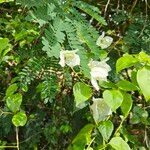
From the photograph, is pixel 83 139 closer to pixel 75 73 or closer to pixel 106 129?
pixel 106 129

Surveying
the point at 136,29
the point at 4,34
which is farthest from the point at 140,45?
the point at 4,34

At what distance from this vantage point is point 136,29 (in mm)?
1878

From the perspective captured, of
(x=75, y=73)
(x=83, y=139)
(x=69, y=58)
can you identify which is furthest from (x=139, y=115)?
(x=69, y=58)

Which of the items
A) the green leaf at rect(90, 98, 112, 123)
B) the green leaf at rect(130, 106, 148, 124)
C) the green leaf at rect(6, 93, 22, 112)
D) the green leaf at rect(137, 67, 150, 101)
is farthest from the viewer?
the green leaf at rect(130, 106, 148, 124)

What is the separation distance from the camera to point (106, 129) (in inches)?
58.3

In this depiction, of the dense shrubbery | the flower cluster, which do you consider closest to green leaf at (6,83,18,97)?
the dense shrubbery

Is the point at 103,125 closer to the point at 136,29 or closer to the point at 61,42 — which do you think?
the point at 61,42

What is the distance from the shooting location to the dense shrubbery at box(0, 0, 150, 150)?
4.30 ft

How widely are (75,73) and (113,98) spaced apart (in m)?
0.17

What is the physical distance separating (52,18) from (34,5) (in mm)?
98

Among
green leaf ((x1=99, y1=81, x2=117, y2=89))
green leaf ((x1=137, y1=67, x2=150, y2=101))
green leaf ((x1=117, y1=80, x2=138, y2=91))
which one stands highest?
green leaf ((x1=137, y1=67, x2=150, y2=101))

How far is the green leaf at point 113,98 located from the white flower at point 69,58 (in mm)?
149

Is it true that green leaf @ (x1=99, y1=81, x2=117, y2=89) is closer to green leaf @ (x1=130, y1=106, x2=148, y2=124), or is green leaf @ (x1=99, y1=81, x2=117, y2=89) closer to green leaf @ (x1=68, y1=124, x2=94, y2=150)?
green leaf @ (x1=68, y1=124, x2=94, y2=150)

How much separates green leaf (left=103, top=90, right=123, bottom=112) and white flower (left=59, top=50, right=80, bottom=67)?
5.9 inches
